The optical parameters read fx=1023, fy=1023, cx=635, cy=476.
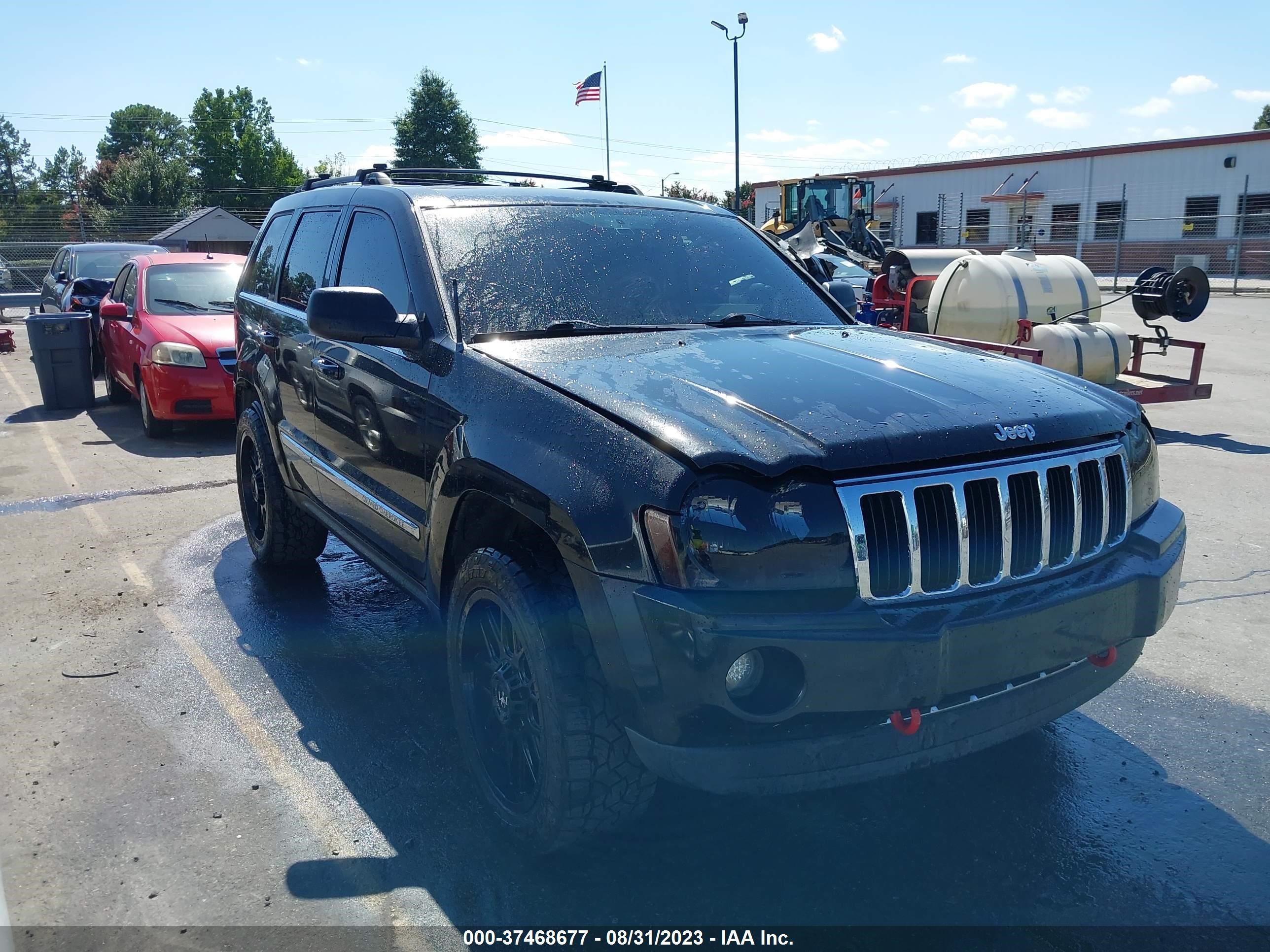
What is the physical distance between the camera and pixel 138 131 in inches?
4461

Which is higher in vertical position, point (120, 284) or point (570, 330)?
point (570, 330)

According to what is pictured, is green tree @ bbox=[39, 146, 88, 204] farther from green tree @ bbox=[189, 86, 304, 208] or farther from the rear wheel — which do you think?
the rear wheel

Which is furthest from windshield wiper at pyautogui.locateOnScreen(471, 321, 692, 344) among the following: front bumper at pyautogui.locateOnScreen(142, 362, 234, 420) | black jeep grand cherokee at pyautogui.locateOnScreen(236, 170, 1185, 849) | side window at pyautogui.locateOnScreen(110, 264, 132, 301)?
side window at pyautogui.locateOnScreen(110, 264, 132, 301)

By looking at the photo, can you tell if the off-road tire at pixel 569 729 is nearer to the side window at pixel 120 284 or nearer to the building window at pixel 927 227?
the side window at pixel 120 284

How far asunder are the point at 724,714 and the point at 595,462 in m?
0.71

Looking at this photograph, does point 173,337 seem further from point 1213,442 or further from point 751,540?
point 1213,442

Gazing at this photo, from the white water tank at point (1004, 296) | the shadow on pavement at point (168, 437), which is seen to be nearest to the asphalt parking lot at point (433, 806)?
the shadow on pavement at point (168, 437)

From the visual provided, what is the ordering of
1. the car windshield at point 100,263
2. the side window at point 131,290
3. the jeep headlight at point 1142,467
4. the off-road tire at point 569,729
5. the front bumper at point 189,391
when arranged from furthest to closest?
the car windshield at point 100,263 → the side window at point 131,290 → the front bumper at point 189,391 → the jeep headlight at point 1142,467 → the off-road tire at point 569,729

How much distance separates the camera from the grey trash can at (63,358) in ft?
38.1

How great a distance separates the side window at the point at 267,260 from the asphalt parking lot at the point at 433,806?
1667mm

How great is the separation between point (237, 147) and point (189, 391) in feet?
291

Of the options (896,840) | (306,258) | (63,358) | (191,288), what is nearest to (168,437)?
(191,288)

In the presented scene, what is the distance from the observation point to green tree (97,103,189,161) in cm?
11094

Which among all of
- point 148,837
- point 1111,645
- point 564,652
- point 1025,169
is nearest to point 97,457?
point 148,837
